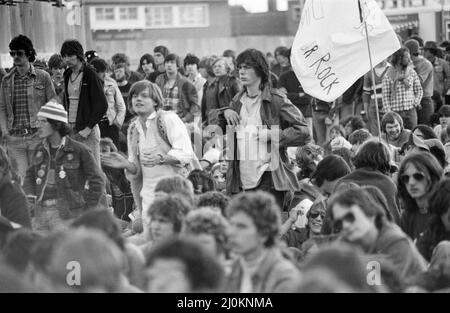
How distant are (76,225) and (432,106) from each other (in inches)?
512

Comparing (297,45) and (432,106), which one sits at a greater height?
(297,45)

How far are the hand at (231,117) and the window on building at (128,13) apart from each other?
4973cm

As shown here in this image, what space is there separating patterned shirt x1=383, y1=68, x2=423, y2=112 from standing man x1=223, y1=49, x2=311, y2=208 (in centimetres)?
812

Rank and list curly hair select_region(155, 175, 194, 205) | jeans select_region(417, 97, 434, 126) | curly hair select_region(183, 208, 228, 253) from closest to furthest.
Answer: curly hair select_region(183, 208, 228, 253) → curly hair select_region(155, 175, 194, 205) → jeans select_region(417, 97, 434, 126)

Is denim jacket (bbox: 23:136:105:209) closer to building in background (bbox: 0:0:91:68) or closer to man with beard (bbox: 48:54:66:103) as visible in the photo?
man with beard (bbox: 48:54:66:103)

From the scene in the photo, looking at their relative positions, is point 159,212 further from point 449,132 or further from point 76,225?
point 449,132

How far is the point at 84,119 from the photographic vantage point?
567 inches

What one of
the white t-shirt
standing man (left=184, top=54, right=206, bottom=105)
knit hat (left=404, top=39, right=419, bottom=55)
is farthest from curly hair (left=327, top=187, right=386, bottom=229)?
knit hat (left=404, top=39, right=419, bottom=55)

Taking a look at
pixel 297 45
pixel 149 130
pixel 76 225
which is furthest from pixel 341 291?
pixel 297 45

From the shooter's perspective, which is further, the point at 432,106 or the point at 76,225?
the point at 432,106

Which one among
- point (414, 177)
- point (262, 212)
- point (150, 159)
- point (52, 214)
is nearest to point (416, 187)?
point (414, 177)

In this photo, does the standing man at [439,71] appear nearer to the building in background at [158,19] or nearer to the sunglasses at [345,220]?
the sunglasses at [345,220]

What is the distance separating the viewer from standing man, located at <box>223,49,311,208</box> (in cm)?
1131
